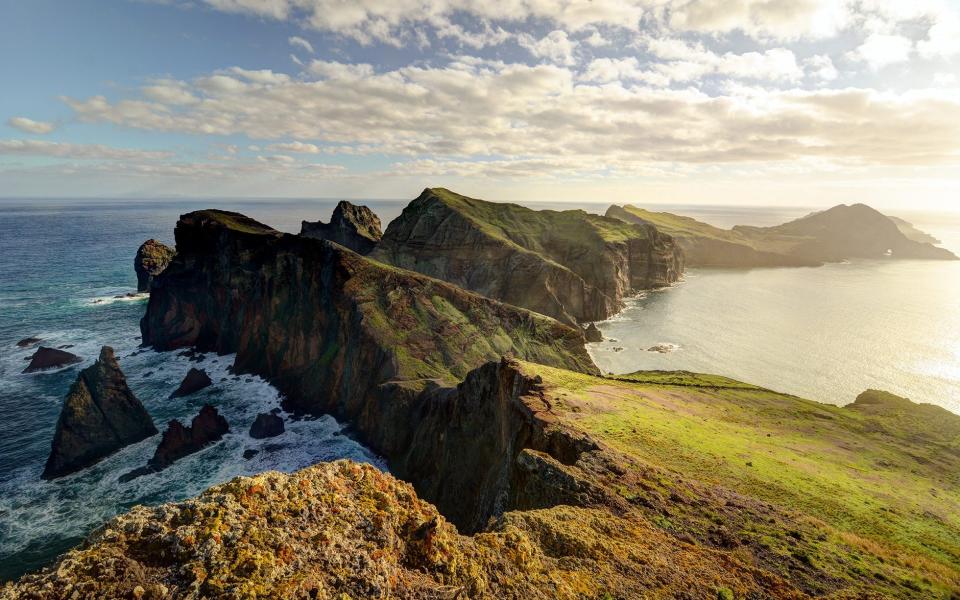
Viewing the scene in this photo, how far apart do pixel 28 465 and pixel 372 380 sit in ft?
148

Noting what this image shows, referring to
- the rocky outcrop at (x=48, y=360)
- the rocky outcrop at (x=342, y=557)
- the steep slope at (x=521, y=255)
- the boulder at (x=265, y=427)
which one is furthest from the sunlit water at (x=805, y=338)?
the rocky outcrop at (x=48, y=360)

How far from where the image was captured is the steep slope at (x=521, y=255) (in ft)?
408

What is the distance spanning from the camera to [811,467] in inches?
1303

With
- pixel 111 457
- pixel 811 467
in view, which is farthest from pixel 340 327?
pixel 811 467

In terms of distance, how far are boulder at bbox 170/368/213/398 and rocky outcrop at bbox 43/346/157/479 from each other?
1335 cm

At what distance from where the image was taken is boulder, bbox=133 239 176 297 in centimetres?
13888

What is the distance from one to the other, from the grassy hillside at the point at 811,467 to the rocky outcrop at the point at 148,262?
478 ft

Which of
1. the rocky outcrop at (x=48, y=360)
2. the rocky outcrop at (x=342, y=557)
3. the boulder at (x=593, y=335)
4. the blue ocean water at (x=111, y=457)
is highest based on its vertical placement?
the rocky outcrop at (x=342, y=557)

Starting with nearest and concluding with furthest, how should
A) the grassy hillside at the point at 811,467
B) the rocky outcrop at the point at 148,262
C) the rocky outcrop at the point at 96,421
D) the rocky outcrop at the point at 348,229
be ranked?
1. the grassy hillside at the point at 811,467
2. the rocky outcrop at the point at 96,421
3. the rocky outcrop at the point at 148,262
4. the rocky outcrop at the point at 348,229

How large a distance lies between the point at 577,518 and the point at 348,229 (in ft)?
516

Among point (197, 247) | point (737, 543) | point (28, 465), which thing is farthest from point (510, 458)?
point (197, 247)

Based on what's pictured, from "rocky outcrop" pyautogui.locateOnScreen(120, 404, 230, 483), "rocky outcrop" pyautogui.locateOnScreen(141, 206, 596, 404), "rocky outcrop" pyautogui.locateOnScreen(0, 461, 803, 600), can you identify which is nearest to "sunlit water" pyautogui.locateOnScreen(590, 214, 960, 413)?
"rocky outcrop" pyautogui.locateOnScreen(141, 206, 596, 404)

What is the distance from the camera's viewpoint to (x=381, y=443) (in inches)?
2395

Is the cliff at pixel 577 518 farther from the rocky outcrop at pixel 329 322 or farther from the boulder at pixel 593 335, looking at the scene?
the boulder at pixel 593 335
